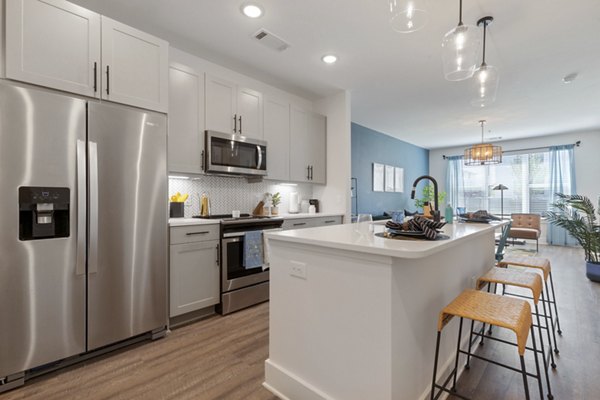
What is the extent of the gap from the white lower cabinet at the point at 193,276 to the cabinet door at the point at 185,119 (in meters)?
0.81

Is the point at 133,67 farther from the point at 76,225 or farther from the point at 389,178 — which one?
the point at 389,178

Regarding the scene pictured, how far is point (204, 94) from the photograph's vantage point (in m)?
2.98

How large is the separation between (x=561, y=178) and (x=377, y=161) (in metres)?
4.70

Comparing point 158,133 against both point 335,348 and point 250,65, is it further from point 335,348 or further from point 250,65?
point 335,348

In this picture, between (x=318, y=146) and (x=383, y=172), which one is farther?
(x=383, y=172)

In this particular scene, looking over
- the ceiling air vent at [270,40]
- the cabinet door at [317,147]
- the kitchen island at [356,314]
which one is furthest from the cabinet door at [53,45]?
the cabinet door at [317,147]

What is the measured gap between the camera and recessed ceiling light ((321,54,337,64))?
320 cm

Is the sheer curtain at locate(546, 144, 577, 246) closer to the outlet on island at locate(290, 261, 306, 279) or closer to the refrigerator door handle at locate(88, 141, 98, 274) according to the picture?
the outlet on island at locate(290, 261, 306, 279)

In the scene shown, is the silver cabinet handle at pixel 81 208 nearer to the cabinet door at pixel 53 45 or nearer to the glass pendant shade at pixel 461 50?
the cabinet door at pixel 53 45

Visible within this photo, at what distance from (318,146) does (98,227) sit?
Result: 10.0 feet

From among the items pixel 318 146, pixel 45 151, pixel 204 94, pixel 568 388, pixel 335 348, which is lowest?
A: pixel 568 388

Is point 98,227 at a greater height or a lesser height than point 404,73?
lesser

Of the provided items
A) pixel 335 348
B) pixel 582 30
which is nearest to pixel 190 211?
pixel 335 348

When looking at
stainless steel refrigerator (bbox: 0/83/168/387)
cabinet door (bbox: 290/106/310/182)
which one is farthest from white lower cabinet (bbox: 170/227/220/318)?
cabinet door (bbox: 290/106/310/182)
